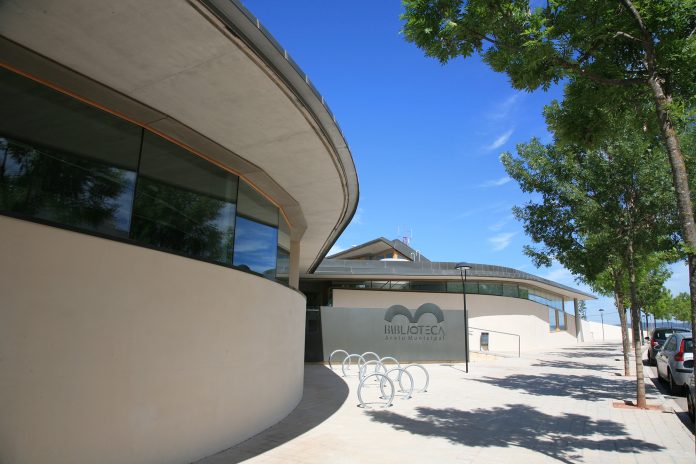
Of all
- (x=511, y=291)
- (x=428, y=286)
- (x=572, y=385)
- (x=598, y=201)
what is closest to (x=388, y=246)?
(x=428, y=286)

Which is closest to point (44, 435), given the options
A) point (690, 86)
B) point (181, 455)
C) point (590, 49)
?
point (181, 455)

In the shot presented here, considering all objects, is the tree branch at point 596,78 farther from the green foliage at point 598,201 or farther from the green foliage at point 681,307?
the green foliage at point 681,307

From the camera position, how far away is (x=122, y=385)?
14.5 ft

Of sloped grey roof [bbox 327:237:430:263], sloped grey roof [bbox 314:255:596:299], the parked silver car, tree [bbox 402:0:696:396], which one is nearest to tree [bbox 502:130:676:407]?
the parked silver car

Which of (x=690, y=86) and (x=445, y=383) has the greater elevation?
(x=690, y=86)

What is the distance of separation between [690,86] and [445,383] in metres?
10.5

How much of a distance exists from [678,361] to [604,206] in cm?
416

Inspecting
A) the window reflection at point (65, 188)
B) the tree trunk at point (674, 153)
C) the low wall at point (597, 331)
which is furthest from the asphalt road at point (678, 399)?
the low wall at point (597, 331)

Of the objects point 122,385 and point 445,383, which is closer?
point 122,385

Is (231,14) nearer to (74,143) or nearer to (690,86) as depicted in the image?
(74,143)

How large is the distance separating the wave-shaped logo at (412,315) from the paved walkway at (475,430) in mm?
7676

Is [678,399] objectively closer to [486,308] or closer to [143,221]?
[143,221]

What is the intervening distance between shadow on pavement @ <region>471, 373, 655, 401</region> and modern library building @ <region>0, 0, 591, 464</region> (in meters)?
7.56

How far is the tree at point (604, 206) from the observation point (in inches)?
392
